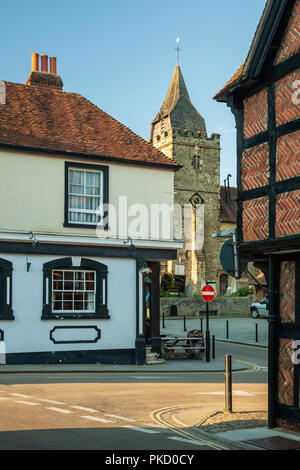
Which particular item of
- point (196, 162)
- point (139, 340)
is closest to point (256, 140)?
point (139, 340)

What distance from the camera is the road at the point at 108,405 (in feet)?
28.7

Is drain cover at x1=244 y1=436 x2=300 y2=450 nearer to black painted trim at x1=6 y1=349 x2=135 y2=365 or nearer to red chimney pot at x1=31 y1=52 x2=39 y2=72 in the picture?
black painted trim at x1=6 y1=349 x2=135 y2=365

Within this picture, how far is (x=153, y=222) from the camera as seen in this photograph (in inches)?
853

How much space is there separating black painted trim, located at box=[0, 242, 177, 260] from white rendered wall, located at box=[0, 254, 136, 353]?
0.55 feet

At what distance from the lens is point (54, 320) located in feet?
64.8

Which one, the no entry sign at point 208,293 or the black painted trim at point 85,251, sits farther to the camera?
the no entry sign at point 208,293

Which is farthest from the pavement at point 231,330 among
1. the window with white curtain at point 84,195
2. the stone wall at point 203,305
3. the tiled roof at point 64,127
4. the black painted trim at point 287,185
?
the black painted trim at point 287,185

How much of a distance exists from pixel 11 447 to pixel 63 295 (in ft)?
40.4

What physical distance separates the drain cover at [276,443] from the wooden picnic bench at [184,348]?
13.0 metres

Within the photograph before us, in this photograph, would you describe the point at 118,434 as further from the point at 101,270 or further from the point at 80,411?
the point at 101,270

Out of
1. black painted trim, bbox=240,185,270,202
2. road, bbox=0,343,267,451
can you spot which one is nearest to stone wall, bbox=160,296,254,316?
road, bbox=0,343,267,451

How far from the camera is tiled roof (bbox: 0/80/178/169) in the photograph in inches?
798

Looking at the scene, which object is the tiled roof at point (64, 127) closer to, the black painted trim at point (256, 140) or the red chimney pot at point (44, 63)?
the red chimney pot at point (44, 63)

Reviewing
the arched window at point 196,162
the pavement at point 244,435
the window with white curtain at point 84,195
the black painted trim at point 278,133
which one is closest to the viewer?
the pavement at point 244,435
